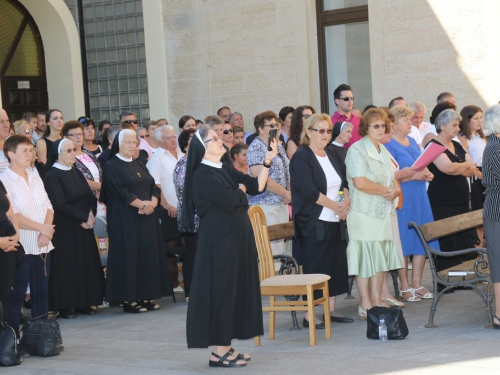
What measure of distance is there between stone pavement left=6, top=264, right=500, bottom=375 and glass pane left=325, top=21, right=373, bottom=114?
5.48 meters

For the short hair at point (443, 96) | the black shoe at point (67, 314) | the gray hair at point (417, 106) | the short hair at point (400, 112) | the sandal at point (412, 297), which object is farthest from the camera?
the gray hair at point (417, 106)

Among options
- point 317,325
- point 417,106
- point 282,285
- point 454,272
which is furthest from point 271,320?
Answer: point 417,106

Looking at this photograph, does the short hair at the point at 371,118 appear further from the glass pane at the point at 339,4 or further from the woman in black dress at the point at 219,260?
the glass pane at the point at 339,4

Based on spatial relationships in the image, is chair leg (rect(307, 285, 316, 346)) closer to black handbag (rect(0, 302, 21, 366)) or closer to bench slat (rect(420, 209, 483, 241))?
bench slat (rect(420, 209, 483, 241))

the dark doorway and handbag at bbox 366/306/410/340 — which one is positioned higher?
the dark doorway

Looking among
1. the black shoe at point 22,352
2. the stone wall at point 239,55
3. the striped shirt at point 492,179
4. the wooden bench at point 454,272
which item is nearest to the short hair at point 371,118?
the wooden bench at point 454,272

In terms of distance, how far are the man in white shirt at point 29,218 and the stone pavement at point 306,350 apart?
583 millimetres

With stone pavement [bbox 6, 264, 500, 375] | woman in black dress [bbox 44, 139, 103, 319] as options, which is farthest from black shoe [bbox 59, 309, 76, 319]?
stone pavement [bbox 6, 264, 500, 375]

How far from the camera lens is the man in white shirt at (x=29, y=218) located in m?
8.34

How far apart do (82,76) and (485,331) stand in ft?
35.8

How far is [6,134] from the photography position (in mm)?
9922

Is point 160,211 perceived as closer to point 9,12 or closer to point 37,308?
point 37,308

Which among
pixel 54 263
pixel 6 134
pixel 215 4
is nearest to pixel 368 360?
pixel 54 263

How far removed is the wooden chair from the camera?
7742 millimetres
